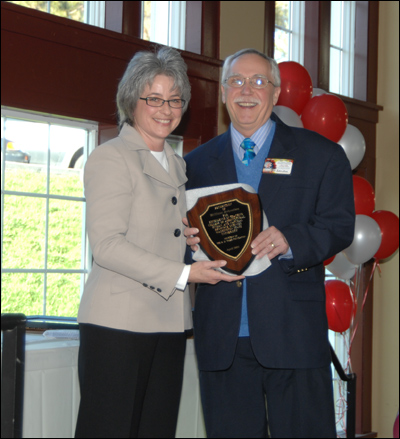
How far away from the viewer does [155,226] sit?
2043 millimetres

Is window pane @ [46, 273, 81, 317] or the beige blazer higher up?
the beige blazer

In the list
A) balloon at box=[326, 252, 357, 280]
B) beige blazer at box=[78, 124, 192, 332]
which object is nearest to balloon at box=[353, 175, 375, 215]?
balloon at box=[326, 252, 357, 280]

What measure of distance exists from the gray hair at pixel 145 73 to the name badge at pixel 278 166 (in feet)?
1.26

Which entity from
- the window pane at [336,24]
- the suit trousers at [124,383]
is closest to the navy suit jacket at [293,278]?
the suit trousers at [124,383]

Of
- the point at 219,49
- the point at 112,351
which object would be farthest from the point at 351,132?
the point at 112,351

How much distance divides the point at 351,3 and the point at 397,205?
1.85 metres

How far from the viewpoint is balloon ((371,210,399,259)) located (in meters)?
4.33

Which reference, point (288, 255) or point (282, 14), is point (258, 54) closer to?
point (288, 255)

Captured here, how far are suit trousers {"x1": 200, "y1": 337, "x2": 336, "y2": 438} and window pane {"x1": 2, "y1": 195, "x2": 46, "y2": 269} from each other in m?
1.61

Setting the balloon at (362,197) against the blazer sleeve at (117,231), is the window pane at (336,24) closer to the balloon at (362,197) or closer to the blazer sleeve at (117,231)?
the balloon at (362,197)

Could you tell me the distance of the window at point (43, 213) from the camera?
3.35m

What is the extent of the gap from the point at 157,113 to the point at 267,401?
104 cm

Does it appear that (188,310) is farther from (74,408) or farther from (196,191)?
(74,408)

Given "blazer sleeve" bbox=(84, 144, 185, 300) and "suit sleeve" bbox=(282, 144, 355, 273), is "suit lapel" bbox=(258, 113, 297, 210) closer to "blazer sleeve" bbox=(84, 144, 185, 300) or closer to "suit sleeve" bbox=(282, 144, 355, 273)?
"suit sleeve" bbox=(282, 144, 355, 273)
